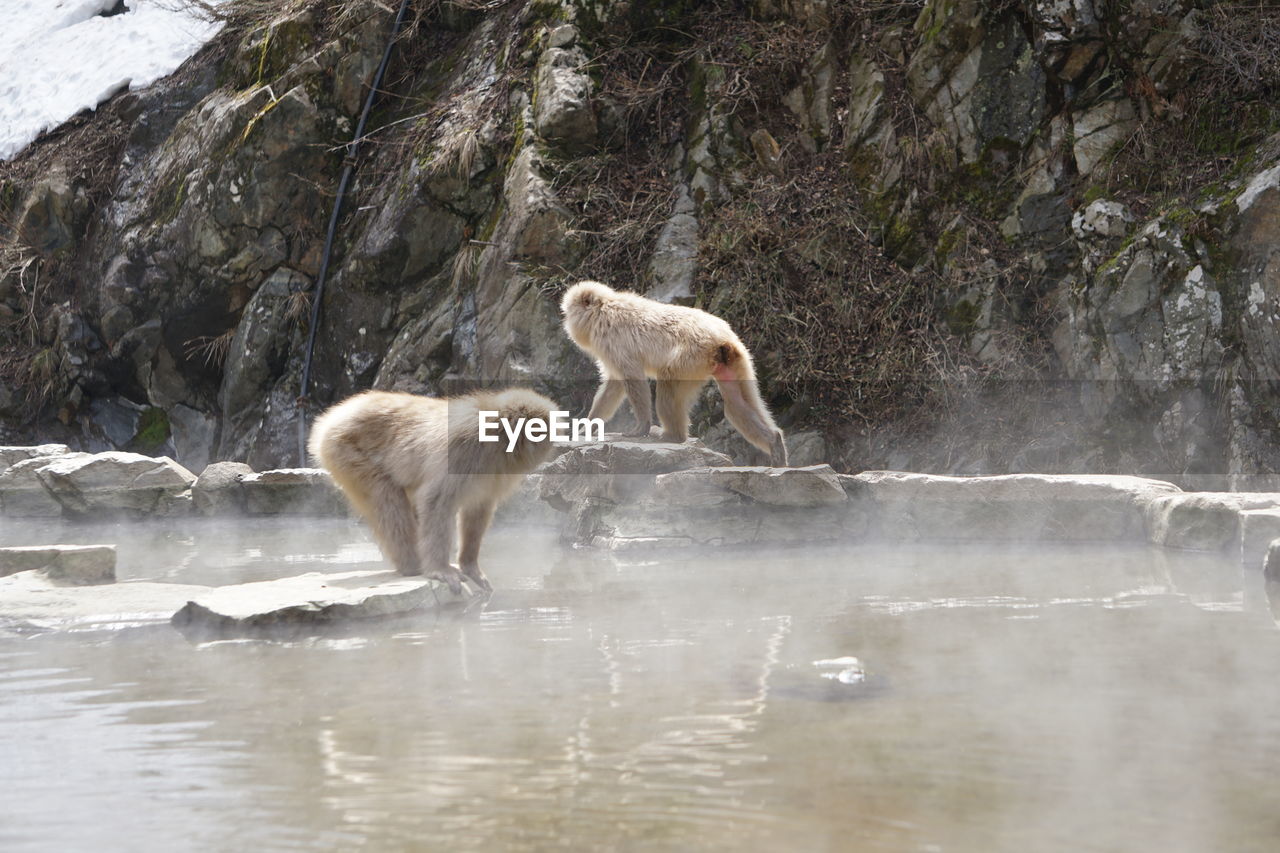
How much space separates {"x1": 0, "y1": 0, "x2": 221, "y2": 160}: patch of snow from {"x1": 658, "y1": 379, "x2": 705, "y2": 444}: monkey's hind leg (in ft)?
29.6

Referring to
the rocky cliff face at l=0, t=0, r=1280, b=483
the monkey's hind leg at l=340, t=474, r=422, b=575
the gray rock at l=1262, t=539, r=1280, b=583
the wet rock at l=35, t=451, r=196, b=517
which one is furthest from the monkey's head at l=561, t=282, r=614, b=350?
the gray rock at l=1262, t=539, r=1280, b=583

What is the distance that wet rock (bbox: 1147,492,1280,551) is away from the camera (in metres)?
4.93

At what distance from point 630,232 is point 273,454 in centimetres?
403

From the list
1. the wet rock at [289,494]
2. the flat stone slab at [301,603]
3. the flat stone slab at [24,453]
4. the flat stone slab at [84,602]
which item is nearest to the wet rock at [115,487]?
the wet rock at [289,494]

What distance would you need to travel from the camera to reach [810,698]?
2969 mm

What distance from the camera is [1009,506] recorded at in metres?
5.54

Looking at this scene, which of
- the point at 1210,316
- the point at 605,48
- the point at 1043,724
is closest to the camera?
the point at 1043,724

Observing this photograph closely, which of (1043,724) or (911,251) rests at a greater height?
(911,251)

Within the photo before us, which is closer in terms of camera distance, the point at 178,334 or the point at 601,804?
the point at 601,804

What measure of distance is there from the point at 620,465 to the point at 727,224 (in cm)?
375

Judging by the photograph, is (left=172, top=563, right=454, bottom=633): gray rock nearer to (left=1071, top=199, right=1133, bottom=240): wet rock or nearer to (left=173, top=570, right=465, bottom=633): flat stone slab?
(left=173, top=570, right=465, bottom=633): flat stone slab

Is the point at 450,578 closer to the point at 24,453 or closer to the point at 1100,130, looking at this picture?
the point at 24,453

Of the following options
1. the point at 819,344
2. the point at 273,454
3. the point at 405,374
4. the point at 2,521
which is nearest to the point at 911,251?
the point at 819,344

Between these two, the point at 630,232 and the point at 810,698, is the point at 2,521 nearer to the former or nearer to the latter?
the point at 630,232
